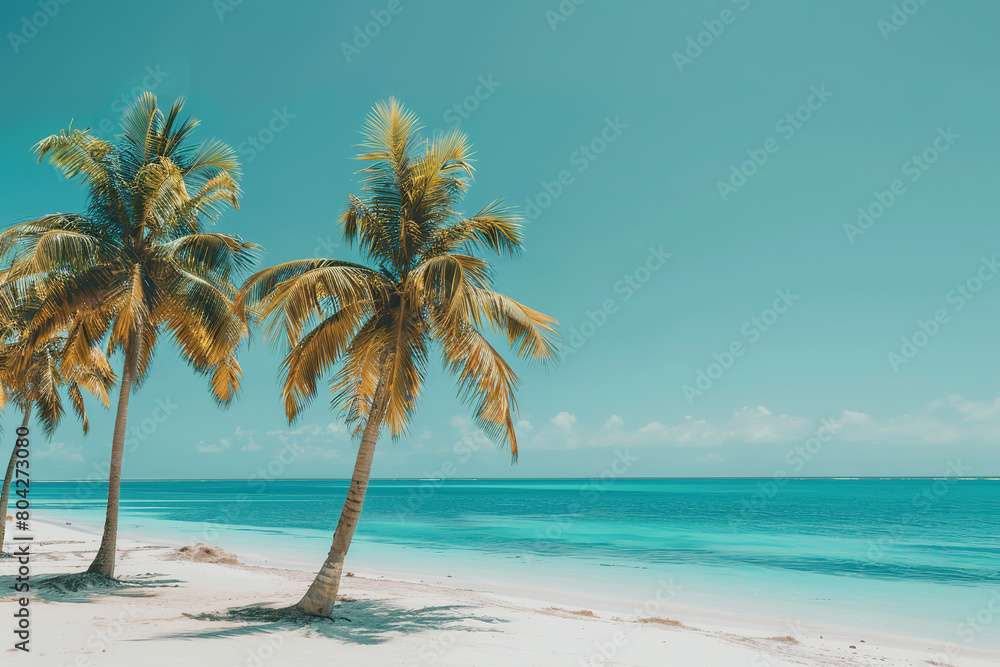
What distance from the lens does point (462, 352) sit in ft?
30.2

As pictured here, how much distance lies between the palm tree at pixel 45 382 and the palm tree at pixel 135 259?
3.68ft

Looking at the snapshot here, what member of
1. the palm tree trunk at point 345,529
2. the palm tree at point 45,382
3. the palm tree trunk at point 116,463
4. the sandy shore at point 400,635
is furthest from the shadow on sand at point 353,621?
the palm tree at point 45,382

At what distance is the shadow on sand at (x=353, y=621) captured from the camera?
310 inches

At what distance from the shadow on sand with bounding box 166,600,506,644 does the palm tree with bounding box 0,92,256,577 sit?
3.59 m

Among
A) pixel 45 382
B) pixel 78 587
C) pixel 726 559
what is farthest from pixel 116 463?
pixel 726 559

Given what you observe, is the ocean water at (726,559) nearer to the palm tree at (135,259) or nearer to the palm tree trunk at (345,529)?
the palm tree trunk at (345,529)

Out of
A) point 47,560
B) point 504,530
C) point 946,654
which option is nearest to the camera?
point 946,654

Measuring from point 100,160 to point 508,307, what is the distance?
782 cm

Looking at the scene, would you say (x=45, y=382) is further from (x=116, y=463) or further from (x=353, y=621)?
(x=353, y=621)

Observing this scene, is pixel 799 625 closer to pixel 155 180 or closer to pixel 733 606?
pixel 733 606

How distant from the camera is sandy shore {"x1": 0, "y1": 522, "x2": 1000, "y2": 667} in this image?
6875 millimetres

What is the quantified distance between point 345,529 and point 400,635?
1.59 metres

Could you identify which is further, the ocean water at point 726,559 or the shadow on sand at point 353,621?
the ocean water at point 726,559

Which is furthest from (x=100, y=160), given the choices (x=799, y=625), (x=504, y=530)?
(x=504, y=530)
